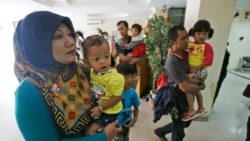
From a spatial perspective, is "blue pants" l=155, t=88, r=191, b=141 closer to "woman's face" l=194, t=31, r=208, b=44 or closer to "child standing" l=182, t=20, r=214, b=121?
"child standing" l=182, t=20, r=214, b=121

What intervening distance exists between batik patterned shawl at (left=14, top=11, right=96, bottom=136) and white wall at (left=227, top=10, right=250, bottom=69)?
622cm

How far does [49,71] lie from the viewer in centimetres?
77

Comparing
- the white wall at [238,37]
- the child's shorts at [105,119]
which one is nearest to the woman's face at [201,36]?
the child's shorts at [105,119]

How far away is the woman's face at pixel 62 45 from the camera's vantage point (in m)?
0.76

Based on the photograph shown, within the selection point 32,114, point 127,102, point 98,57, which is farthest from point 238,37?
point 32,114

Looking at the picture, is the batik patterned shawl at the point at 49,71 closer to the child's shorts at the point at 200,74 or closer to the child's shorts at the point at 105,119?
the child's shorts at the point at 105,119

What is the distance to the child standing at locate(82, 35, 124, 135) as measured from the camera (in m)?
0.98

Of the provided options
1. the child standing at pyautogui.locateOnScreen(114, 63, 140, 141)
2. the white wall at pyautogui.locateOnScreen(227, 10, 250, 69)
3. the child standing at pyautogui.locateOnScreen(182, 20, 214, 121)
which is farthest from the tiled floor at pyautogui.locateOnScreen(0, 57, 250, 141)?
the white wall at pyautogui.locateOnScreen(227, 10, 250, 69)

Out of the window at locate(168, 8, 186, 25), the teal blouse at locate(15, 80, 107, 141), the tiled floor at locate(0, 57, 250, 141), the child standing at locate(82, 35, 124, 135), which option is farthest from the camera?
the window at locate(168, 8, 186, 25)

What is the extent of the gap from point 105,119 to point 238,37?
633 centimetres

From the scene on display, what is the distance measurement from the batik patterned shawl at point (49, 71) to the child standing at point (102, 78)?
16 centimetres

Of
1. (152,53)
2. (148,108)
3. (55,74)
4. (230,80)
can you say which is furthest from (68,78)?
(230,80)

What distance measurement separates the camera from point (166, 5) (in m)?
5.18

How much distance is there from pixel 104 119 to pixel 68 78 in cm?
36
